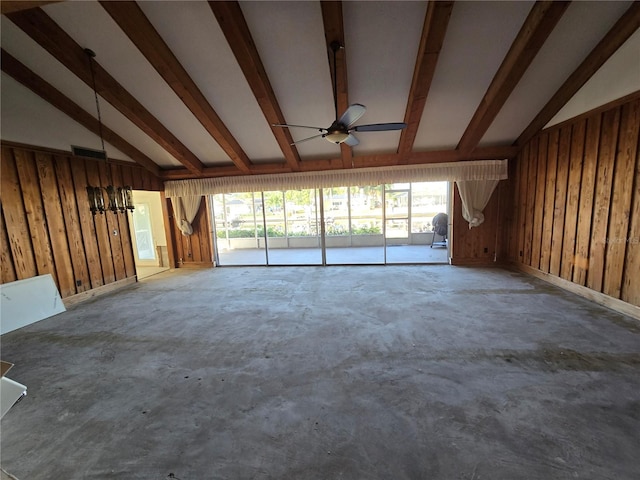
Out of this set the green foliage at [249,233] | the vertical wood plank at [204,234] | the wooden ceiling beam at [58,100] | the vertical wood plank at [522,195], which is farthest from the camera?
the green foliage at [249,233]

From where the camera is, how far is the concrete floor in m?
1.71

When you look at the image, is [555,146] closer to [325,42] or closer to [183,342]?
[325,42]

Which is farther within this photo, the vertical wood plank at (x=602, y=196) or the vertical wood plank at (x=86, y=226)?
the vertical wood plank at (x=86, y=226)

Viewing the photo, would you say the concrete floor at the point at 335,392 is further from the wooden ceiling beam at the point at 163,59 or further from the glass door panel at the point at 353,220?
the glass door panel at the point at 353,220

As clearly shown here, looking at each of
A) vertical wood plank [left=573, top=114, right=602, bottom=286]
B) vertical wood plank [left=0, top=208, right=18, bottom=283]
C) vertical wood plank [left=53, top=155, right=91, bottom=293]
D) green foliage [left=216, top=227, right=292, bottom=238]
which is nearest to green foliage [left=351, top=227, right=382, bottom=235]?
green foliage [left=216, top=227, right=292, bottom=238]

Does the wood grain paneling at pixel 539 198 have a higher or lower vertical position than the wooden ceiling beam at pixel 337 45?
lower

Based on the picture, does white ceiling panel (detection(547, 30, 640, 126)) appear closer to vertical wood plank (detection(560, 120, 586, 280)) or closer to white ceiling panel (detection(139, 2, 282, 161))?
vertical wood plank (detection(560, 120, 586, 280))

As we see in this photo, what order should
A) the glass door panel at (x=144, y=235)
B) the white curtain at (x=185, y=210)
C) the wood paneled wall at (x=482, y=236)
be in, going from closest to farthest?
the wood paneled wall at (x=482, y=236) < the white curtain at (x=185, y=210) < the glass door panel at (x=144, y=235)

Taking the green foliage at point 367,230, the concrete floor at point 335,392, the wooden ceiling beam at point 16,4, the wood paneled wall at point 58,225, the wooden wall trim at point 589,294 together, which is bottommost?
the concrete floor at point 335,392

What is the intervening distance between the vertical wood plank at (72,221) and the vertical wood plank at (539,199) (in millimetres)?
8598

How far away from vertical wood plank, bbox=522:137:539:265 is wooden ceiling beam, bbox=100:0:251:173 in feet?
19.4

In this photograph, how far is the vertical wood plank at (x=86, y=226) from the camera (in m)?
5.09

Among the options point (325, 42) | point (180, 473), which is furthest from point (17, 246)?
point (325, 42)

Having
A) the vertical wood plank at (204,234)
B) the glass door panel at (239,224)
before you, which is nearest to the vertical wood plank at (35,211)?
the vertical wood plank at (204,234)
